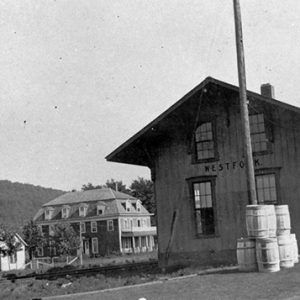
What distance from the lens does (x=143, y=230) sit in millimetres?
74750

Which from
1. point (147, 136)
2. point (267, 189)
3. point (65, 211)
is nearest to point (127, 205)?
point (65, 211)

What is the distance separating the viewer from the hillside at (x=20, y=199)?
17538cm

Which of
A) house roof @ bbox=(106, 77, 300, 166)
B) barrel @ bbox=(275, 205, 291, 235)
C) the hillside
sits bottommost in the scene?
barrel @ bbox=(275, 205, 291, 235)

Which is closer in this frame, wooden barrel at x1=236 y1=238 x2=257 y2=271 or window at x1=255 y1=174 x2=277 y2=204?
wooden barrel at x1=236 y1=238 x2=257 y2=271

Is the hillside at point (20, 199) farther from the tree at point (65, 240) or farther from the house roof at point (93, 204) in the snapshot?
the tree at point (65, 240)

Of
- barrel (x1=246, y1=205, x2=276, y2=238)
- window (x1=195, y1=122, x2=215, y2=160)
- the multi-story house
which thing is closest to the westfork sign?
window (x1=195, y1=122, x2=215, y2=160)

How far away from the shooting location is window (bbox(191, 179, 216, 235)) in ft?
70.4

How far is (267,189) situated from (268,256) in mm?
6130

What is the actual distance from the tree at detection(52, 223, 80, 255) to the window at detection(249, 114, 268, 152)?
4544cm

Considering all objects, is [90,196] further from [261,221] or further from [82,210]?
[261,221]

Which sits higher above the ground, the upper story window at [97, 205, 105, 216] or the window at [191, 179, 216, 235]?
the upper story window at [97, 205, 105, 216]

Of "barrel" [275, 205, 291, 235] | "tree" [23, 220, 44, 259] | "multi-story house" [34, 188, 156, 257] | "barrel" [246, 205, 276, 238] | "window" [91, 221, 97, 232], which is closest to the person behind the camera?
"barrel" [246, 205, 276, 238]

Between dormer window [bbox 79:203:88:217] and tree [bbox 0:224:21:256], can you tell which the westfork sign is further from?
dormer window [bbox 79:203:88:217]

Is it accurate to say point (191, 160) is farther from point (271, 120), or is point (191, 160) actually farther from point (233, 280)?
point (233, 280)
